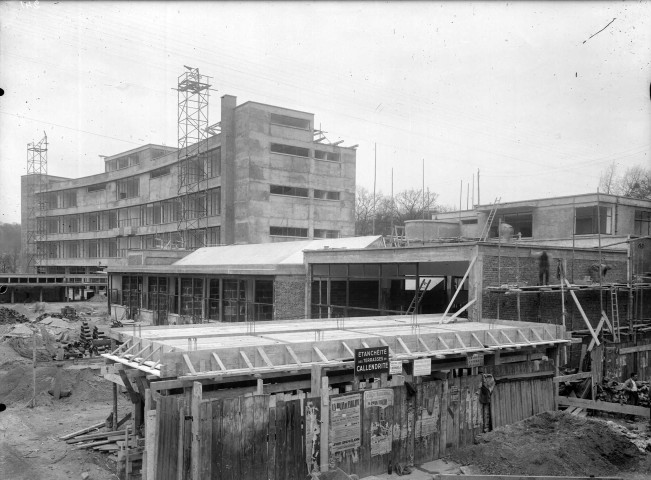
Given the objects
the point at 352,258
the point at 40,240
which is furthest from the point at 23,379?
the point at 40,240

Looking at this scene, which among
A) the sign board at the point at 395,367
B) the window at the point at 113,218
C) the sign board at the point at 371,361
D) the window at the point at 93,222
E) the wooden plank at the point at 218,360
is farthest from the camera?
the window at the point at 93,222

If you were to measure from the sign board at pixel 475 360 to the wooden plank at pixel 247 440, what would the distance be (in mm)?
6069

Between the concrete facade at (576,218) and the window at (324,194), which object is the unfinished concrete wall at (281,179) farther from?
the concrete facade at (576,218)

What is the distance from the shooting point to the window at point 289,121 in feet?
178

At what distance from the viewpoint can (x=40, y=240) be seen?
80.8 m

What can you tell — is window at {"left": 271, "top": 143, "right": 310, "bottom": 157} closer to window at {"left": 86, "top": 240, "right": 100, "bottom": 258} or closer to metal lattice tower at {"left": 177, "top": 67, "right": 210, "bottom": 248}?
metal lattice tower at {"left": 177, "top": 67, "right": 210, "bottom": 248}

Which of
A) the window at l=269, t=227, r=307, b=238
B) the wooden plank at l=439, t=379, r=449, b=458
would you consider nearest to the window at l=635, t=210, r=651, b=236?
the wooden plank at l=439, t=379, r=449, b=458

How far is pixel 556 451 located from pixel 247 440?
695 centimetres

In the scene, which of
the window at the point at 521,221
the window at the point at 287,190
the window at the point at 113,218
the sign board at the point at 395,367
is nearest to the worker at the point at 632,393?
the sign board at the point at 395,367

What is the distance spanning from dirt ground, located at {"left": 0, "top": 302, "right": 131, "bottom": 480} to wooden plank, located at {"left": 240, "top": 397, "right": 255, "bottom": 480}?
4.00 meters

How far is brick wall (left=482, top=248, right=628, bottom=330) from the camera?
18.9m

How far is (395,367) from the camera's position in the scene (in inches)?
466

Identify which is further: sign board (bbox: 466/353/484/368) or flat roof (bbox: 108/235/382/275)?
flat roof (bbox: 108/235/382/275)

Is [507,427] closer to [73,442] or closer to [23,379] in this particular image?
[73,442]
